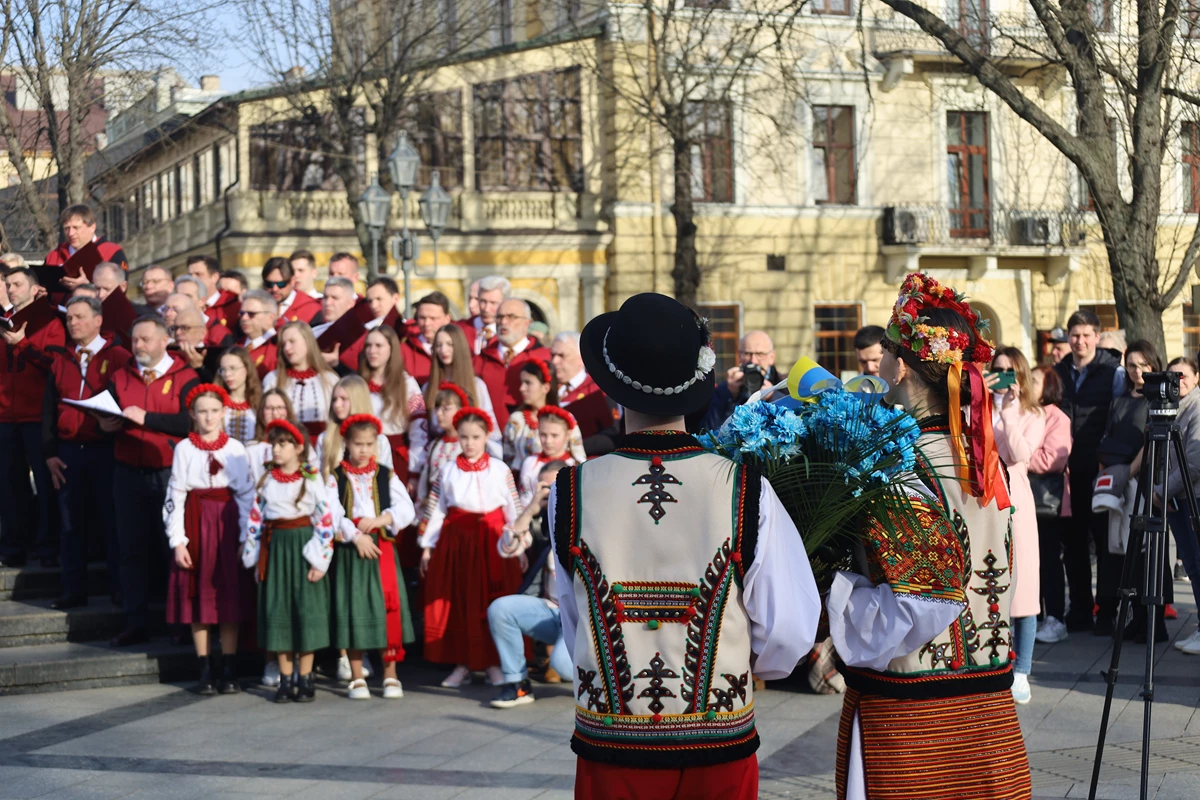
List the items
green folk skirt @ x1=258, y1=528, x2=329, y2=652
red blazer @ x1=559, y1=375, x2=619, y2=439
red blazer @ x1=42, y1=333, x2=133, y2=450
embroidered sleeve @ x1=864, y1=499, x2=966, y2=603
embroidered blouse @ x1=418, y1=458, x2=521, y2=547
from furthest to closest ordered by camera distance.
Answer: red blazer @ x1=559, y1=375, x2=619, y2=439 < red blazer @ x1=42, y1=333, x2=133, y2=450 < embroidered blouse @ x1=418, y1=458, x2=521, y2=547 < green folk skirt @ x1=258, y1=528, x2=329, y2=652 < embroidered sleeve @ x1=864, y1=499, x2=966, y2=603

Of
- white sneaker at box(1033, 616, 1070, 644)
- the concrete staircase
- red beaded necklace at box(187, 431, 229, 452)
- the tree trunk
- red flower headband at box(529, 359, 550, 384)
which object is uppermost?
the tree trunk

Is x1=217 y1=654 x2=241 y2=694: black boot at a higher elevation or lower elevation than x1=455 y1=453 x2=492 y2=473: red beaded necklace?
lower

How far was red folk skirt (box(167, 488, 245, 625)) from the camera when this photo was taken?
359 inches

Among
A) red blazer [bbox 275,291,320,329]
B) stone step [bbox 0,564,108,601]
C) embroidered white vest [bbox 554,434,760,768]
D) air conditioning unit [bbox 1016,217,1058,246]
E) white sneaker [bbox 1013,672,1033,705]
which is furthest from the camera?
air conditioning unit [bbox 1016,217,1058,246]

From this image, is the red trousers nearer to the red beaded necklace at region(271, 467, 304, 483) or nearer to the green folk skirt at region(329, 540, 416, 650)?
the green folk skirt at region(329, 540, 416, 650)

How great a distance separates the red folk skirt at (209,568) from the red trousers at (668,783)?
5.92m

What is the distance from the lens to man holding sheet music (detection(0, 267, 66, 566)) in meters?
11.0

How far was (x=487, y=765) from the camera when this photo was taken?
23.7ft

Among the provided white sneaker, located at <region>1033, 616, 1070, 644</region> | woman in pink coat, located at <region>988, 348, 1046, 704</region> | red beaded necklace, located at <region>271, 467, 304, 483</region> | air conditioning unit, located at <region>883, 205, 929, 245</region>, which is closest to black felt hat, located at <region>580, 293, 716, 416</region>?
woman in pink coat, located at <region>988, 348, 1046, 704</region>

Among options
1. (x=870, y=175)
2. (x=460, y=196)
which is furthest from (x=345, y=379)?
(x=870, y=175)

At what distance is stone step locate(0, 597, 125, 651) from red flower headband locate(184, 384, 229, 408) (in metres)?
Result: 1.75

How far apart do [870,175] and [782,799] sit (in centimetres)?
2768

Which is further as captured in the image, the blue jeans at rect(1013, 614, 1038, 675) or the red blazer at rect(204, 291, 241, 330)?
the red blazer at rect(204, 291, 241, 330)

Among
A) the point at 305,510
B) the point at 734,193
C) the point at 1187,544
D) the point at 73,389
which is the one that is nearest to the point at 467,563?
the point at 305,510
